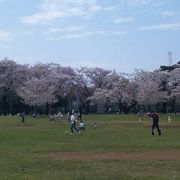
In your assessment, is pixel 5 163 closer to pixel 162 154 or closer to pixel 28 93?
pixel 162 154

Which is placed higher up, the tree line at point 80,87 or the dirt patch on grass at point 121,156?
the tree line at point 80,87

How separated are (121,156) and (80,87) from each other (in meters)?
73.2

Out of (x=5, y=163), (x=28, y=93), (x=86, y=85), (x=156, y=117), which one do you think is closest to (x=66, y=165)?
(x=5, y=163)

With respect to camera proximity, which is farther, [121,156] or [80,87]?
[80,87]

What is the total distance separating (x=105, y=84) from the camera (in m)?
89.8

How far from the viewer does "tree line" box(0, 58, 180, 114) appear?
81.5 m

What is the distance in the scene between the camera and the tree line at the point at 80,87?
81.5 metres

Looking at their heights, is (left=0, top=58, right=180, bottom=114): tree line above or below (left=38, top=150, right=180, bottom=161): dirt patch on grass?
above

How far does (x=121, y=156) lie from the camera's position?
1608 centimetres

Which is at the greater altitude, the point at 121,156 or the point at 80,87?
the point at 80,87

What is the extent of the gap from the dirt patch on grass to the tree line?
61877 millimetres

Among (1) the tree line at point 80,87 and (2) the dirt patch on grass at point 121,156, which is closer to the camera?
(2) the dirt patch on grass at point 121,156

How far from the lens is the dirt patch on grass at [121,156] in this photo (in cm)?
1534

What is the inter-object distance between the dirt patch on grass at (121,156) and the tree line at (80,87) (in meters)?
61.9
